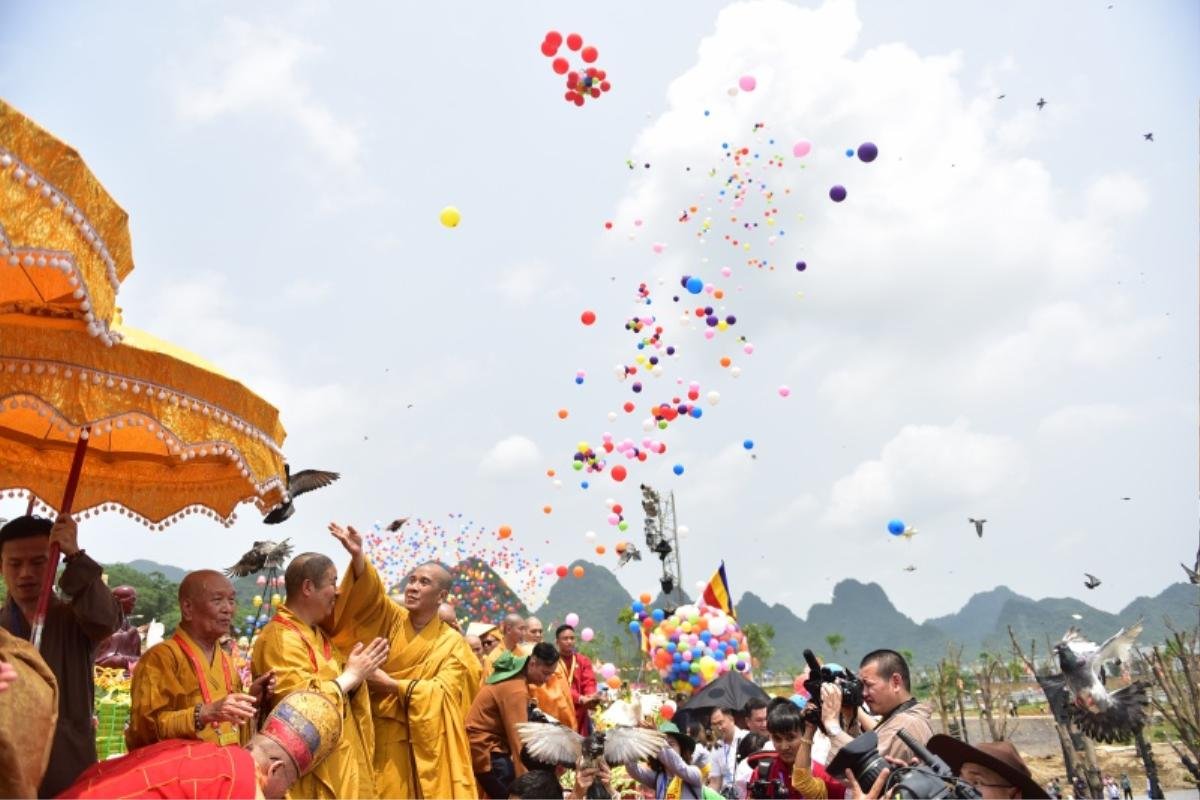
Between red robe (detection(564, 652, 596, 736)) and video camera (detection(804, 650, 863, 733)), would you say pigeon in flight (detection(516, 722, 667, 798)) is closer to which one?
video camera (detection(804, 650, 863, 733))

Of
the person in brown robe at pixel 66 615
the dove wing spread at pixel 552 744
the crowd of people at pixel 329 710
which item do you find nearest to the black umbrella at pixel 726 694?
the crowd of people at pixel 329 710

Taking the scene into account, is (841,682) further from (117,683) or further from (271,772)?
(117,683)

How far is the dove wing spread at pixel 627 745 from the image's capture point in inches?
167

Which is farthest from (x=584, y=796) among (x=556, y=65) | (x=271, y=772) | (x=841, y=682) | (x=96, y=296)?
(x=556, y=65)

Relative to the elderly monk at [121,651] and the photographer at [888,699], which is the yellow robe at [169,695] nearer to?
the photographer at [888,699]

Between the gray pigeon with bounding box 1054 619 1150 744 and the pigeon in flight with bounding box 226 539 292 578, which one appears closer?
the gray pigeon with bounding box 1054 619 1150 744

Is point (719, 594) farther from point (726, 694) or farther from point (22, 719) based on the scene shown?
point (22, 719)

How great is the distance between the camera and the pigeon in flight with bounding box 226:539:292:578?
14305mm

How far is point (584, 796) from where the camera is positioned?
4.09 m

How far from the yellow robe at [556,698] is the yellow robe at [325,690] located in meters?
2.15

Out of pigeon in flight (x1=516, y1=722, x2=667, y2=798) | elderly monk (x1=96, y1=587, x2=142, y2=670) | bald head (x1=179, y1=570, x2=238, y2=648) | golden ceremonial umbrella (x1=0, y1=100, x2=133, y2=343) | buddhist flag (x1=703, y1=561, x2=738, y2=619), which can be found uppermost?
buddhist flag (x1=703, y1=561, x2=738, y2=619)

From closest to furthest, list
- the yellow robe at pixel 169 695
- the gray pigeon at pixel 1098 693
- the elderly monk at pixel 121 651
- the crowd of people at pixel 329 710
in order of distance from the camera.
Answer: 1. the crowd of people at pixel 329 710
2. the yellow robe at pixel 169 695
3. the elderly monk at pixel 121 651
4. the gray pigeon at pixel 1098 693

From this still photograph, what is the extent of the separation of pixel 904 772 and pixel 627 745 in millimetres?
1778

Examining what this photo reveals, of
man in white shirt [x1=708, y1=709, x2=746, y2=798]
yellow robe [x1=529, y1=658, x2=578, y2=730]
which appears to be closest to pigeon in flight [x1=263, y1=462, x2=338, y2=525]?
yellow robe [x1=529, y1=658, x2=578, y2=730]
